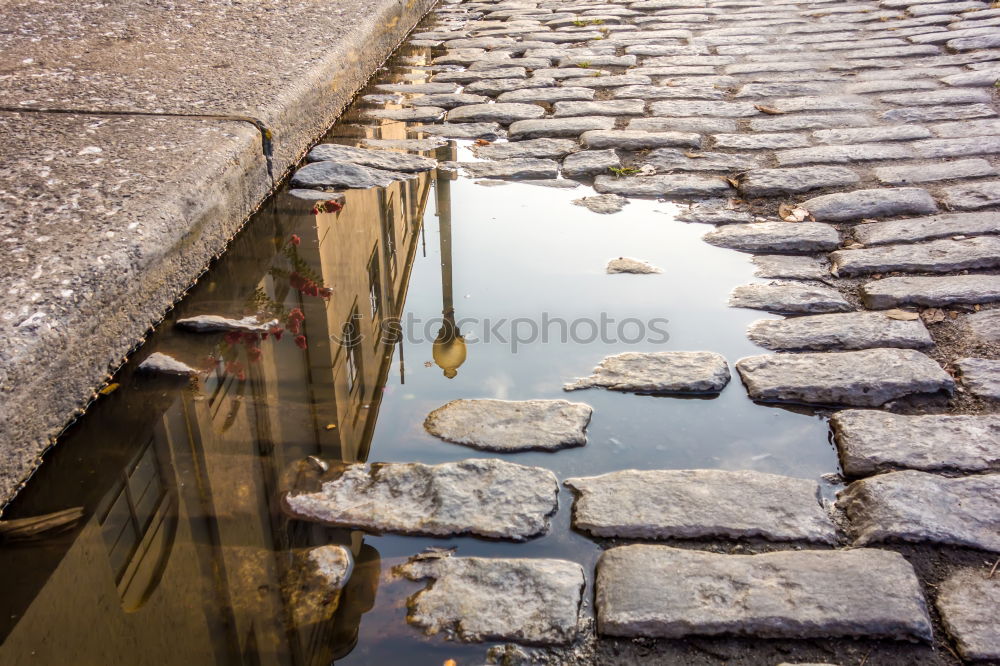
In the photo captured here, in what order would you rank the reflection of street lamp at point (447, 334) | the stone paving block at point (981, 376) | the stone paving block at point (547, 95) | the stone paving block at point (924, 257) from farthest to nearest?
1. the stone paving block at point (547, 95)
2. the stone paving block at point (924, 257)
3. the reflection of street lamp at point (447, 334)
4. the stone paving block at point (981, 376)

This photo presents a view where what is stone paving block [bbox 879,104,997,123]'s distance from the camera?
3.92m

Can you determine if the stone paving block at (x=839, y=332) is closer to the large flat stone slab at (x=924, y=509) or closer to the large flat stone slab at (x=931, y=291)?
the large flat stone slab at (x=931, y=291)

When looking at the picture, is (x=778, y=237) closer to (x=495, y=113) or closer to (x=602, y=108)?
(x=602, y=108)

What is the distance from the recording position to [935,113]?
3.98m

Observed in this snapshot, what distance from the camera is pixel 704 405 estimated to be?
2.00m

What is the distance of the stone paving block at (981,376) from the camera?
6.60ft

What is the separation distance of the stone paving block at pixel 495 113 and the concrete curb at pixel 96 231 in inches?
40.7

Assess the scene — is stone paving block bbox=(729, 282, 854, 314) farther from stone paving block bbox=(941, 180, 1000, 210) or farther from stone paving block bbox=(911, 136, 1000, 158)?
stone paving block bbox=(911, 136, 1000, 158)

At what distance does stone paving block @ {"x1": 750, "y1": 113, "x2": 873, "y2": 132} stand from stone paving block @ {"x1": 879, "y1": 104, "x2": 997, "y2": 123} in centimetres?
13

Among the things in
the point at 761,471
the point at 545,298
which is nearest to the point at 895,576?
the point at 761,471

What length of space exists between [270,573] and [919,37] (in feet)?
18.1

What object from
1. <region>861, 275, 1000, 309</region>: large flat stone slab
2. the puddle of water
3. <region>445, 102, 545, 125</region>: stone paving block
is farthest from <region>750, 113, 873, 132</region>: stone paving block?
<region>861, 275, 1000, 309</region>: large flat stone slab

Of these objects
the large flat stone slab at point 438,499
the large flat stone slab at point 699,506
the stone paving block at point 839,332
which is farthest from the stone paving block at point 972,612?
the stone paving block at point 839,332

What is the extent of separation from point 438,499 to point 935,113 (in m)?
3.42
